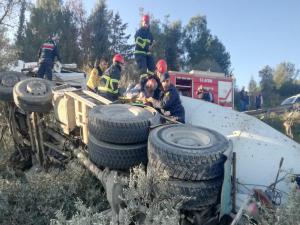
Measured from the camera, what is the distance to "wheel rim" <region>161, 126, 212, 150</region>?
423 centimetres

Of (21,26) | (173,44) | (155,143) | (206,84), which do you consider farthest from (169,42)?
(155,143)

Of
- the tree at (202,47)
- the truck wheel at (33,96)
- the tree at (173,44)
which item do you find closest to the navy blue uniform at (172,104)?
the truck wheel at (33,96)

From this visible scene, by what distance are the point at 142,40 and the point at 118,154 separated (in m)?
4.61

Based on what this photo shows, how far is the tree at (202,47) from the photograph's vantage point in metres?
34.6

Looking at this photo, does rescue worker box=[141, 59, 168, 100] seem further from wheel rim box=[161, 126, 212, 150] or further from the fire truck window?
the fire truck window

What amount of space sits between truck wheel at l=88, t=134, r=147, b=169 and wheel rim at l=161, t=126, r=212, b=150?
15.0 inches

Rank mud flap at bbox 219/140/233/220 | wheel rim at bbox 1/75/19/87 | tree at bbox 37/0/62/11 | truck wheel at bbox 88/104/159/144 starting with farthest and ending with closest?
tree at bbox 37/0/62/11, wheel rim at bbox 1/75/19/87, truck wheel at bbox 88/104/159/144, mud flap at bbox 219/140/233/220

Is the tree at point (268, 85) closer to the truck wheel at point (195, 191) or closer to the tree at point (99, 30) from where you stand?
the tree at point (99, 30)

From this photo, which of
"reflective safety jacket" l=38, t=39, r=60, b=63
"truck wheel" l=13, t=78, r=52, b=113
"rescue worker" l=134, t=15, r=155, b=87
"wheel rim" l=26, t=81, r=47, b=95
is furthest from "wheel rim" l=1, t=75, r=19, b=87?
"rescue worker" l=134, t=15, r=155, b=87

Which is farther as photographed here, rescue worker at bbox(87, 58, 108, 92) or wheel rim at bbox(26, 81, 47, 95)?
rescue worker at bbox(87, 58, 108, 92)

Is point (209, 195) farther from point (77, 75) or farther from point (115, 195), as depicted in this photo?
point (77, 75)

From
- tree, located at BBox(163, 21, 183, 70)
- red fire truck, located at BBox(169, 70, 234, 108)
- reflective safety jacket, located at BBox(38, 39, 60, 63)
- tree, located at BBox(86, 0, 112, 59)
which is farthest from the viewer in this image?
tree, located at BBox(163, 21, 183, 70)

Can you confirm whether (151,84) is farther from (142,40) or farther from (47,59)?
(47,59)

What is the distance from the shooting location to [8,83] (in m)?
6.48
